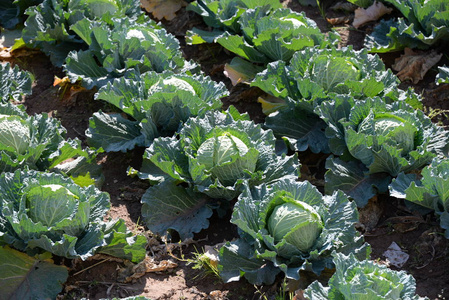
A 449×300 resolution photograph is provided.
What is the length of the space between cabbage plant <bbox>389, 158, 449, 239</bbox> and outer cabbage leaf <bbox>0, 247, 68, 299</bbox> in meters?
2.61

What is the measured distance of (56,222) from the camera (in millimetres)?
4348

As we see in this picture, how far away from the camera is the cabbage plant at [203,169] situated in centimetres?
485

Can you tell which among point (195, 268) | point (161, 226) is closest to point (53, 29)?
point (161, 226)

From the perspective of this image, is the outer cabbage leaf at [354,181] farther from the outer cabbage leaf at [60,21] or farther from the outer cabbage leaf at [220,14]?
the outer cabbage leaf at [60,21]

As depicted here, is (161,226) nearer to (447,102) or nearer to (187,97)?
(187,97)

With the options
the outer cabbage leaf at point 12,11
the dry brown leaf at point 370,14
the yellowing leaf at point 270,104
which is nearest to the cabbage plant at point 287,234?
the yellowing leaf at point 270,104

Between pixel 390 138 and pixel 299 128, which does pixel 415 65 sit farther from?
pixel 390 138

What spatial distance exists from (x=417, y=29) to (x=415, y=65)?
45 cm

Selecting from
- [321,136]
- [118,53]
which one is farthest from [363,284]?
[118,53]

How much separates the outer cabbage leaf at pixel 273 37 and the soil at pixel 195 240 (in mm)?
414

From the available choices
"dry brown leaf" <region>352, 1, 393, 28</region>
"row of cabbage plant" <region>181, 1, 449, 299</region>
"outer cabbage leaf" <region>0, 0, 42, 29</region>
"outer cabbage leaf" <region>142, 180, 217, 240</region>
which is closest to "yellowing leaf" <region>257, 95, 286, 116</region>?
"row of cabbage plant" <region>181, 1, 449, 299</region>

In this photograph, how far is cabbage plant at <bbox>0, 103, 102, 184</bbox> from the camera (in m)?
4.91

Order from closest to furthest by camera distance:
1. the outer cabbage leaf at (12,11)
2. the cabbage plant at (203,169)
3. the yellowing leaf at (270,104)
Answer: the cabbage plant at (203,169), the yellowing leaf at (270,104), the outer cabbage leaf at (12,11)

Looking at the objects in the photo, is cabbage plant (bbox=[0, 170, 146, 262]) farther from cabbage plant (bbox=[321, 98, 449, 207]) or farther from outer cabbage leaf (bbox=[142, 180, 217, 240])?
cabbage plant (bbox=[321, 98, 449, 207])
